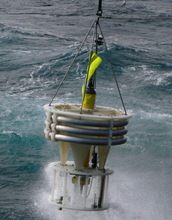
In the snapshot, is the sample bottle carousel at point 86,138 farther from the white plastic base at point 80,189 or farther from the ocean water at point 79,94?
the ocean water at point 79,94

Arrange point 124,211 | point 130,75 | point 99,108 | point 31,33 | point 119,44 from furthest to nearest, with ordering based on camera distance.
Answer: point 31,33, point 119,44, point 130,75, point 124,211, point 99,108

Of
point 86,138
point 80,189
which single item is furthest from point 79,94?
point 86,138

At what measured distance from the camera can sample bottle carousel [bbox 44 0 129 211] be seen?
27906mm

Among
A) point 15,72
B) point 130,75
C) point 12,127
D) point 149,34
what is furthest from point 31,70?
point 149,34

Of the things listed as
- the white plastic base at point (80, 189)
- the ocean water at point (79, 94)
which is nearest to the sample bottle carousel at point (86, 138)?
the white plastic base at point (80, 189)

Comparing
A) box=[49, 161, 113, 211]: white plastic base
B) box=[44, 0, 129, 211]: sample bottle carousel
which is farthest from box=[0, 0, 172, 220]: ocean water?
box=[44, 0, 129, 211]: sample bottle carousel

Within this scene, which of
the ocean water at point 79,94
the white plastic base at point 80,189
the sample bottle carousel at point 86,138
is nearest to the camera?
the sample bottle carousel at point 86,138

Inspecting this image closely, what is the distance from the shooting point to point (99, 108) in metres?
29.6

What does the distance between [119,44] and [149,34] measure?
1064 centimetres

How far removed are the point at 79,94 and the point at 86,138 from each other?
36899 mm

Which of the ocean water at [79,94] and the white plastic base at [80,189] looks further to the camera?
the ocean water at [79,94]

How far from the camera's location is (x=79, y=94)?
64.8 m

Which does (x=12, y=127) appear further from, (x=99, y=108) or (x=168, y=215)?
(x=99, y=108)

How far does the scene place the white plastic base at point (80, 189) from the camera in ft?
96.4
